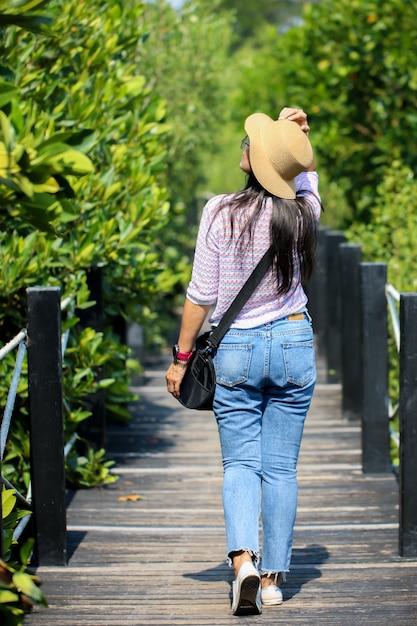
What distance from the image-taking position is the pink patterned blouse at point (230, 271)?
161 inches

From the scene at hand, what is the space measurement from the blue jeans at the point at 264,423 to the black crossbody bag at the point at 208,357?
0.10 ft

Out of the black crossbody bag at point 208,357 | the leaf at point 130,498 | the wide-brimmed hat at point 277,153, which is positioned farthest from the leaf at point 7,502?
the leaf at point 130,498

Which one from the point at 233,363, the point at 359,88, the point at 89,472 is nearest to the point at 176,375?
the point at 233,363

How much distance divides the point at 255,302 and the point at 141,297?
2548 mm

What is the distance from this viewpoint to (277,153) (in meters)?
4.10

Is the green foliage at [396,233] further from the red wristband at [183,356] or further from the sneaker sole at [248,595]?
the sneaker sole at [248,595]

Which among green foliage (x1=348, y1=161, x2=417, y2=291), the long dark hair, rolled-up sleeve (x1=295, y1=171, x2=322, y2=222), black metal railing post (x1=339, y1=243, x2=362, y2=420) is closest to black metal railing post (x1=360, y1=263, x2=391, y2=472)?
black metal railing post (x1=339, y1=243, x2=362, y2=420)

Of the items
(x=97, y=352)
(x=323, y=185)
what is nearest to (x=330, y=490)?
(x=97, y=352)

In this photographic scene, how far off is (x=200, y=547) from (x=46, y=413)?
94 centimetres

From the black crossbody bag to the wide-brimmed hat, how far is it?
0.78 feet

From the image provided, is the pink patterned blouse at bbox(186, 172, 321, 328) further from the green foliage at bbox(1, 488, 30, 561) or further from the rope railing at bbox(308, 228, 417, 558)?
the green foliage at bbox(1, 488, 30, 561)

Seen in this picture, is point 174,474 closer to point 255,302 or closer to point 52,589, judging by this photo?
point 52,589

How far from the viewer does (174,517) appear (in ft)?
18.1

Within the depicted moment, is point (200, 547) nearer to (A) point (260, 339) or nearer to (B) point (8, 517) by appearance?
(A) point (260, 339)
